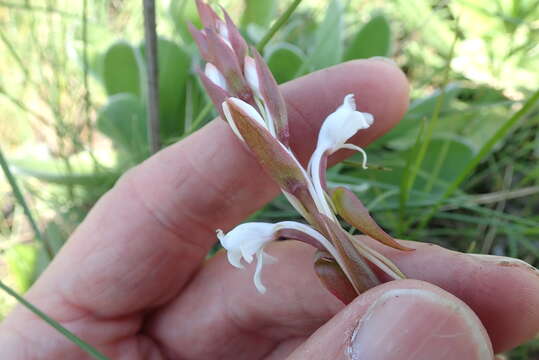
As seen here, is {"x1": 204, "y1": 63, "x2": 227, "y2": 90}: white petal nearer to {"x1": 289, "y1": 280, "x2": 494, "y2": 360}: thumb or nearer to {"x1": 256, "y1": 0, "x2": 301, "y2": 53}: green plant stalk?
{"x1": 256, "y1": 0, "x2": 301, "y2": 53}: green plant stalk

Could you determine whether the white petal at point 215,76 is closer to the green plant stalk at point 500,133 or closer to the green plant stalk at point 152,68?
the green plant stalk at point 152,68

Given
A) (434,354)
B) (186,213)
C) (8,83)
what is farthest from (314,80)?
(8,83)

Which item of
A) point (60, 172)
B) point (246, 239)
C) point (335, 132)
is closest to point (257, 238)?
point (246, 239)

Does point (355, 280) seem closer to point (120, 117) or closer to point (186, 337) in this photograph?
point (186, 337)

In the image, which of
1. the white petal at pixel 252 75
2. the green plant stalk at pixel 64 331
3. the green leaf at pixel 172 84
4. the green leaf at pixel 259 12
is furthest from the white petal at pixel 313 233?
the green leaf at pixel 259 12

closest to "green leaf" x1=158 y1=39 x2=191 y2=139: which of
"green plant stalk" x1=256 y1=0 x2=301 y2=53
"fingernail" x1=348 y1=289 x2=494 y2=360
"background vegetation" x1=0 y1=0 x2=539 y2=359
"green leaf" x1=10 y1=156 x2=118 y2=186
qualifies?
"background vegetation" x1=0 y1=0 x2=539 y2=359

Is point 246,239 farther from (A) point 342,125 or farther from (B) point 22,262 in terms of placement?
(B) point 22,262
